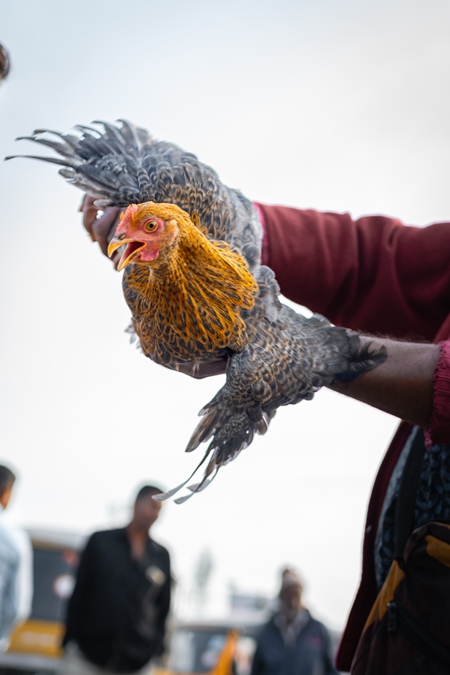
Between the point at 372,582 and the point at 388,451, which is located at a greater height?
the point at 388,451

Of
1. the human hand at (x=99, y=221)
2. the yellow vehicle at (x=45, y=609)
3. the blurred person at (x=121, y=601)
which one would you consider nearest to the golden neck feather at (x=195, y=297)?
the human hand at (x=99, y=221)

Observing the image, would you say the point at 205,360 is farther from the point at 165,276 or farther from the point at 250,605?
the point at 250,605

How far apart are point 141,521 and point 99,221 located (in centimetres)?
281

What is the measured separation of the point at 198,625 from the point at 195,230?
7.19 metres

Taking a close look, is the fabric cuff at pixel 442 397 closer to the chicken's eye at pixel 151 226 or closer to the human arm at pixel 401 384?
the human arm at pixel 401 384

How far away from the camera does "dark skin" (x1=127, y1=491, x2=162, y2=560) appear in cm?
387

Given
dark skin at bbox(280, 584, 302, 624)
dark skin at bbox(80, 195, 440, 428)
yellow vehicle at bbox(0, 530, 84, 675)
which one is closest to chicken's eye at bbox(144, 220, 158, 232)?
dark skin at bbox(80, 195, 440, 428)

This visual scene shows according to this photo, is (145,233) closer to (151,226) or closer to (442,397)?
(151,226)

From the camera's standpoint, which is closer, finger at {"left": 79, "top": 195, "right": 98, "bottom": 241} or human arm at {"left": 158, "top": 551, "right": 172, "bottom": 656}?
finger at {"left": 79, "top": 195, "right": 98, "bottom": 241}

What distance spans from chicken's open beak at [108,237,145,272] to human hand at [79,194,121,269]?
7.6 inches

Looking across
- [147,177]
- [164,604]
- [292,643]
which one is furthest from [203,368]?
[292,643]

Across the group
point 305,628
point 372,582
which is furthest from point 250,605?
point 372,582

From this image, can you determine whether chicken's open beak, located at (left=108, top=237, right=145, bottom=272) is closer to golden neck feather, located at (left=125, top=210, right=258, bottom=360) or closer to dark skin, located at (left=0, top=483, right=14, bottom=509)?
golden neck feather, located at (left=125, top=210, right=258, bottom=360)

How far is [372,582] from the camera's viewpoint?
4.96ft
